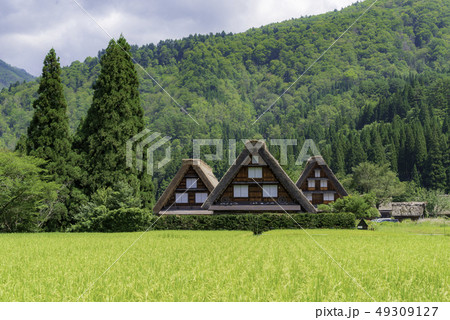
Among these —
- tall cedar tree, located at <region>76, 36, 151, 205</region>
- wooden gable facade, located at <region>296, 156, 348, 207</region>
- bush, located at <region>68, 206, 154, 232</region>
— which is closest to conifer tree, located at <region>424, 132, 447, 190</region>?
wooden gable facade, located at <region>296, 156, 348, 207</region>

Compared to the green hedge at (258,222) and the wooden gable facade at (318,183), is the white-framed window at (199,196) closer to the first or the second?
the green hedge at (258,222)

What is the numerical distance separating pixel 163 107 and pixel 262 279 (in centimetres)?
3678

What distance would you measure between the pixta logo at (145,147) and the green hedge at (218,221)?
713 centimetres

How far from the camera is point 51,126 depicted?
35.8m

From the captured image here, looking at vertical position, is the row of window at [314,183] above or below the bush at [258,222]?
above

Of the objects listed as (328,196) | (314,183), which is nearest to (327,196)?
(328,196)

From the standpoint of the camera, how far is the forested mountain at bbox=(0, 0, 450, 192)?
1998 inches

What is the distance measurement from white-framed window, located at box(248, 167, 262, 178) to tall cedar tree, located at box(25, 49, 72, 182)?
42.3 feet

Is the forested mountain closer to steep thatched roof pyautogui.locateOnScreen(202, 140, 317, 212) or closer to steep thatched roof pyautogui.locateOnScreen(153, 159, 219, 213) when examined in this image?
steep thatched roof pyautogui.locateOnScreen(153, 159, 219, 213)

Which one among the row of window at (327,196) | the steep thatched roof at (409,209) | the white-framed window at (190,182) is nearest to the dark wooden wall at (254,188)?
the white-framed window at (190,182)

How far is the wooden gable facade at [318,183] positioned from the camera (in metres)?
47.6

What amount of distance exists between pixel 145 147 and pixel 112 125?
3.20 meters

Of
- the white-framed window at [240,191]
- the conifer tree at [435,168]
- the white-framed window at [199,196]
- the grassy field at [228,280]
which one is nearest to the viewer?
the grassy field at [228,280]

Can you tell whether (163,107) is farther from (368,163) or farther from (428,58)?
(428,58)
